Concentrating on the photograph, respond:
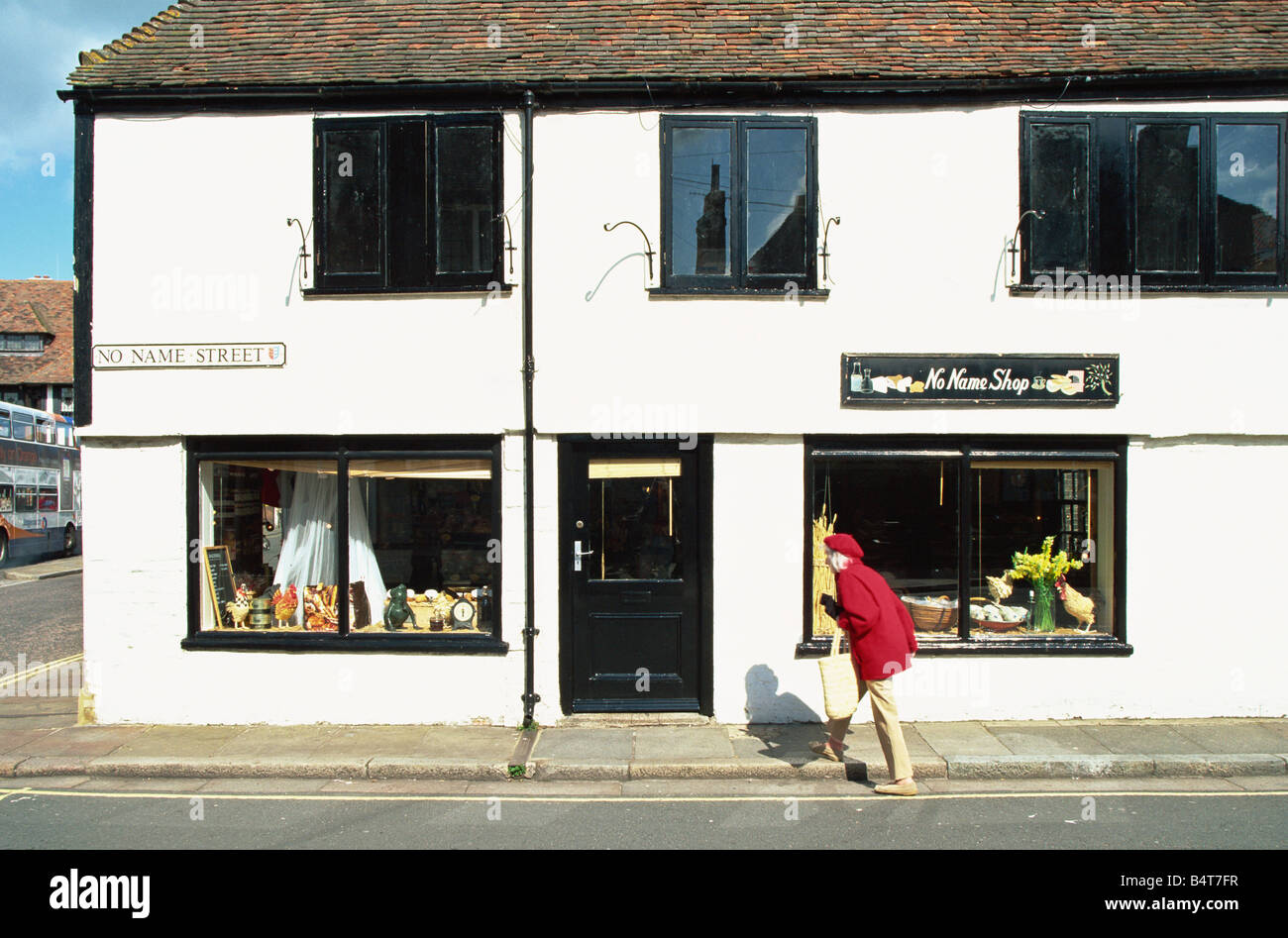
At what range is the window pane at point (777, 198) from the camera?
7.93 m

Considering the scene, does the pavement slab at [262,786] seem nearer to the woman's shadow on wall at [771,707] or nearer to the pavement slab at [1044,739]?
the woman's shadow on wall at [771,707]

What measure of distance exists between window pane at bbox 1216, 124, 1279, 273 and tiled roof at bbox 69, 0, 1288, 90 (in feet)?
1.89

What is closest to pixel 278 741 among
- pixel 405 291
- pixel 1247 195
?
pixel 405 291

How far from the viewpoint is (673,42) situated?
8531 mm

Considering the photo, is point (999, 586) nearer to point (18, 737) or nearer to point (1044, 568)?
point (1044, 568)

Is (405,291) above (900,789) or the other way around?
above

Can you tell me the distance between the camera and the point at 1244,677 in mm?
7871

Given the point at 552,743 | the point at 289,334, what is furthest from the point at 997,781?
the point at 289,334

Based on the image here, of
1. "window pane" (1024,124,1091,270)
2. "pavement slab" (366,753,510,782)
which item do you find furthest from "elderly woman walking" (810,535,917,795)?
"window pane" (1024,124,1091,270)

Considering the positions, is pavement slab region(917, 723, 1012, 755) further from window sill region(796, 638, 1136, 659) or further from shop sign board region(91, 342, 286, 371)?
shop sign board region(91, 342, 286, 371)

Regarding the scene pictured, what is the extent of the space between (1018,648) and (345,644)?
6074 millimetres

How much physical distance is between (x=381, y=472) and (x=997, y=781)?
581 centimetres

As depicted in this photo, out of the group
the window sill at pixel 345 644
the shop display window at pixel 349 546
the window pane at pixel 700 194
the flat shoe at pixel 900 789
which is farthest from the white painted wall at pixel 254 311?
the flat shoe at pixel 900 789

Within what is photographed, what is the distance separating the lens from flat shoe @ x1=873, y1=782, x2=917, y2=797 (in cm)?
630
